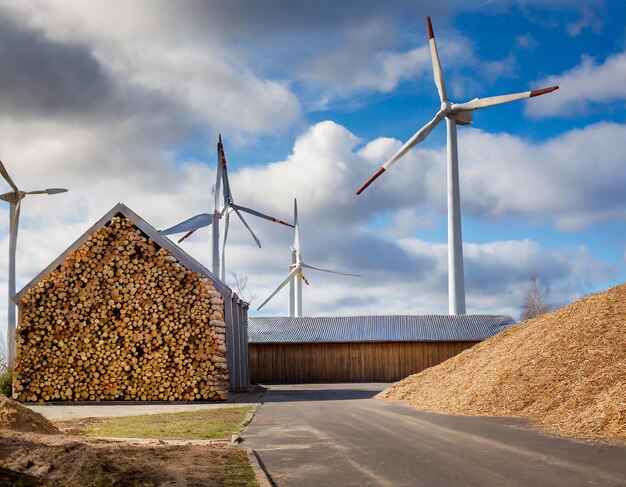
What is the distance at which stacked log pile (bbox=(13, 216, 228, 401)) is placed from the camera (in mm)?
21391

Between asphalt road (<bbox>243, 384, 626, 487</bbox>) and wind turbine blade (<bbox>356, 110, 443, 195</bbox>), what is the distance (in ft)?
77.5

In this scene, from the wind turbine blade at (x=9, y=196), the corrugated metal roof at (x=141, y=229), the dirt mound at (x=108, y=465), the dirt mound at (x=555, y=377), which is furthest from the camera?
the wind turbine blade at (x=9, y=196)

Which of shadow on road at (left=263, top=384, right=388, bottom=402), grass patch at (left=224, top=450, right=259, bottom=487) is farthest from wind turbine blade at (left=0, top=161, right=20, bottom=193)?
grass patch at (left=224, top=450, right=259, bottom=487)

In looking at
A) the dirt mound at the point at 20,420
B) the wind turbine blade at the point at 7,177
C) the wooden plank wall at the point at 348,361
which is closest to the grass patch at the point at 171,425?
the dirt mound at the point at 20,420

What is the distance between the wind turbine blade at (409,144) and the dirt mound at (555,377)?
16.8 m

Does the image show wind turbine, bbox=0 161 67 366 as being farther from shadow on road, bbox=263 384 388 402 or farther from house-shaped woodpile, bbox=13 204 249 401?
shadow on road, bbox=263 384 388 402

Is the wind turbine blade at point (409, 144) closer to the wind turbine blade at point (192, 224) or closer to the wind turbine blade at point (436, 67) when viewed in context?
the wind turbine blade at point (436, 67)

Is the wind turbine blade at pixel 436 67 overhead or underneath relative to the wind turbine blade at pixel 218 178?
overhead

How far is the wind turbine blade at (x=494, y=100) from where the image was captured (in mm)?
34406

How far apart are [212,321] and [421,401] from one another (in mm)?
6291

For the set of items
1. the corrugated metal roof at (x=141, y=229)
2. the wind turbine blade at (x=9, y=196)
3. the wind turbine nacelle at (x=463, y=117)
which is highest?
the wind turbine nacelle at (x=463, y=117)

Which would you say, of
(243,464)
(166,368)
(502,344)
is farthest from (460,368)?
(243,464)

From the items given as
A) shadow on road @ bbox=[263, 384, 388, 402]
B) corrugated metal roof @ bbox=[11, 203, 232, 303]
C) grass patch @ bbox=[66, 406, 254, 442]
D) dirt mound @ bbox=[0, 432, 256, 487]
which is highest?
corrugated metal roof @ bbox=[11, 203, 232, 303]

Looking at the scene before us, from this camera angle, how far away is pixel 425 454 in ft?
31.1
